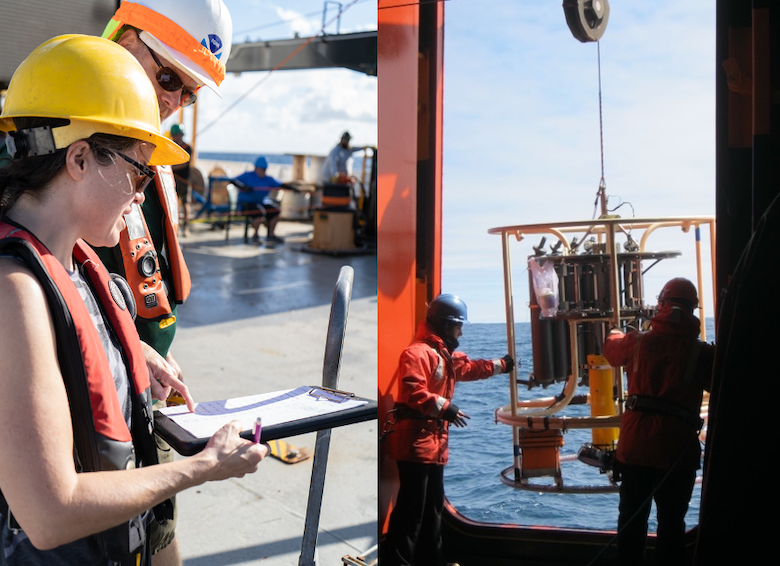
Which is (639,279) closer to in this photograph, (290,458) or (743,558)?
(743,558)

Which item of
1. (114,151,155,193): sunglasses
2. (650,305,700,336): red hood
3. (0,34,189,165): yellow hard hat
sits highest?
(0,34,189,165): yellow hard hat

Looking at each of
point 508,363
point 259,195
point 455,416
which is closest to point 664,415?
point 508,363

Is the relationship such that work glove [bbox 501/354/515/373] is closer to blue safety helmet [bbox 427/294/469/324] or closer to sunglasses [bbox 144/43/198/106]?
blue safety helmet [bbox 427/294/469/324]

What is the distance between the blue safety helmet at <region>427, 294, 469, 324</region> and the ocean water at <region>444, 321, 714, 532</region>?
3 cm

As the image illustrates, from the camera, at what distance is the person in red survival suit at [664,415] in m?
1.27

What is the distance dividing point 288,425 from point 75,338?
464mm

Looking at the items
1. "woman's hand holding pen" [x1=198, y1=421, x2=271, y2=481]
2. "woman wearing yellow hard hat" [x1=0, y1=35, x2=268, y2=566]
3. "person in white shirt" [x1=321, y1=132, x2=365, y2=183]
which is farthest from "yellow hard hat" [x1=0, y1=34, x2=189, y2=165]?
"person in white shirt" [x1=321, y1=132, x2=365, y2=183]

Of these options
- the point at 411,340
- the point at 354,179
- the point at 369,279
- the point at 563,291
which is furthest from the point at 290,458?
the point at 354,179

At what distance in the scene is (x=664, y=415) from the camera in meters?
1.29

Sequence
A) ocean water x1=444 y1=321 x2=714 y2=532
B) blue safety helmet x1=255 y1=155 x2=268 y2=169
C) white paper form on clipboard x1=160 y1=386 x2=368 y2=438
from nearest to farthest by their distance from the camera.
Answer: ocean water x1=444 y1=321 x2=714 y2=532, white paper form on clipboard x1=160 y1=386 x2=368 y2=438, blue safety helmet x1=255 y1=155 x2=268 y2=169

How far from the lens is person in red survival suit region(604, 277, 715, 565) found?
4.17ft

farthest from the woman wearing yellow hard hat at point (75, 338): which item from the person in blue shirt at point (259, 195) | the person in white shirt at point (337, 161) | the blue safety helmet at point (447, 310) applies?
the person in white shirt at point (337, 161)

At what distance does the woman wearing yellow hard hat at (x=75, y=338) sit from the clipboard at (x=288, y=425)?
2.0 inches

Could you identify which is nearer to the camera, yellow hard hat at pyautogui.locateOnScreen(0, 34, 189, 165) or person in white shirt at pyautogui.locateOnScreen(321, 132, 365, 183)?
yellow hard hat at pyautogui.locateOnScreen(0, 34, 189, 165)
